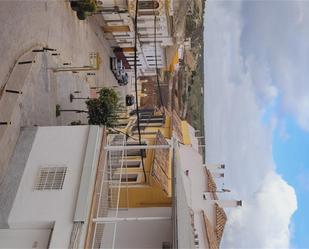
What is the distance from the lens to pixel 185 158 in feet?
104

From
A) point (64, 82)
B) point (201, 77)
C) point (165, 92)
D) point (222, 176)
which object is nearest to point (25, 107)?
point (64, 82)

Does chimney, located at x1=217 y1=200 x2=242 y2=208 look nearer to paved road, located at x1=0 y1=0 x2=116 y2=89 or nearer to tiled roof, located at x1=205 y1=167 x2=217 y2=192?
tiled roof, located at x1=205 y1=167 x2=217 y2=192

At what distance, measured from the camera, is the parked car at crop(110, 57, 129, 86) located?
47.9 metres

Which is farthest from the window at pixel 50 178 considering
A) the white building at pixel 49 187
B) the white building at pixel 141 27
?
the white building at pixel 141 27

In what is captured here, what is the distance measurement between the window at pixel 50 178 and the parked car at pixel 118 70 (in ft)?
96.2

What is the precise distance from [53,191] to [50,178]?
714mm

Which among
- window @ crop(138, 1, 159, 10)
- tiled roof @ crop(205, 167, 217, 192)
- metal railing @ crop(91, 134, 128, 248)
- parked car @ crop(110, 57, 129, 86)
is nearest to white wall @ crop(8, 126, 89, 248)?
metal railing @ crop(91, 134, 128, 248)

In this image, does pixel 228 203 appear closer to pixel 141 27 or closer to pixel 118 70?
pixel 141 27

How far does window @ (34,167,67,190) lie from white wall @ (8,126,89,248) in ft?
0.60

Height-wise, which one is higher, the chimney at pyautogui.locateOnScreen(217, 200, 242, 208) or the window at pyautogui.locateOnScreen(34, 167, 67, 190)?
the chimney at pyautogui.locateOnScreen(217, 200, 242, 208)

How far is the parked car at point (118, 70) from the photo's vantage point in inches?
1886

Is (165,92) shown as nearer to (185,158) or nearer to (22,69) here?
(185,158)

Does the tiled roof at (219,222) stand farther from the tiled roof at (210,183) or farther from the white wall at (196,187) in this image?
the tiled roof at (210,183)

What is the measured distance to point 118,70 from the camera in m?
49.3
